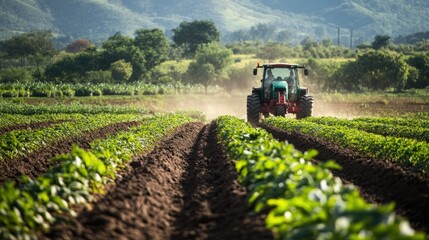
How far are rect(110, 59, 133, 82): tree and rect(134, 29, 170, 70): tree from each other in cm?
1056

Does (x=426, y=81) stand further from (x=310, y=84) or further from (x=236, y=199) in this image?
(x=236, y=199)

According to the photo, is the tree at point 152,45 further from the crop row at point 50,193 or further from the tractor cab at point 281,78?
the crop row at point 50,193

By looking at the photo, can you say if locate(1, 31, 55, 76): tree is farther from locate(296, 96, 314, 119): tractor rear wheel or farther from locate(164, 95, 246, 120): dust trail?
locate(296, 96, 314, 119): tractor rear wheel

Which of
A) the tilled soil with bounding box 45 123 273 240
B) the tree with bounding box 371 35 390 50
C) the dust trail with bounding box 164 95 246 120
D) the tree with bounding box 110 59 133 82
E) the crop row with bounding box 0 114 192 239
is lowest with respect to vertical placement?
the dust trail with bounding box 164 95 246 120

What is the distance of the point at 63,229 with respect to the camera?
638 cm

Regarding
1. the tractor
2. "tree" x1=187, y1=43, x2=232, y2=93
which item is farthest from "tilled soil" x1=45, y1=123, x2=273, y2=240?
"tree" x1=187, y1=43, x2=232, y2=93

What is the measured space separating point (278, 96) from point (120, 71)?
181ft

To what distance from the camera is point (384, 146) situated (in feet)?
43.4

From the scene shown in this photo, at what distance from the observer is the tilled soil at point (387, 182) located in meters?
8.51

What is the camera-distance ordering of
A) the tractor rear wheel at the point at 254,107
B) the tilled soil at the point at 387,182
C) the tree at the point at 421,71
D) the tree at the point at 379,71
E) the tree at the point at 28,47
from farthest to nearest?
the tree at the point at 28,47 → the tree at the point at 421,71 → the tree at the point at 379,71 → the tractor rear wheel at the point at 254,107 → the tilled soil at the point at 387,182

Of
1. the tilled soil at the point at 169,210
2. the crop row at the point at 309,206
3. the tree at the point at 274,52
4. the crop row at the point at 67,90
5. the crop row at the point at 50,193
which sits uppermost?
the tree at the point at 274,52

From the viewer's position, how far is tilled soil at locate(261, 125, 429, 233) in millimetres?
8509

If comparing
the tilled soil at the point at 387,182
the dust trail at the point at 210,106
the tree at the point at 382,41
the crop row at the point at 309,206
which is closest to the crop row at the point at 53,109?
the dust trail at the point at 210,106

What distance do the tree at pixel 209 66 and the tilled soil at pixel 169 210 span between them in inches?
2946
